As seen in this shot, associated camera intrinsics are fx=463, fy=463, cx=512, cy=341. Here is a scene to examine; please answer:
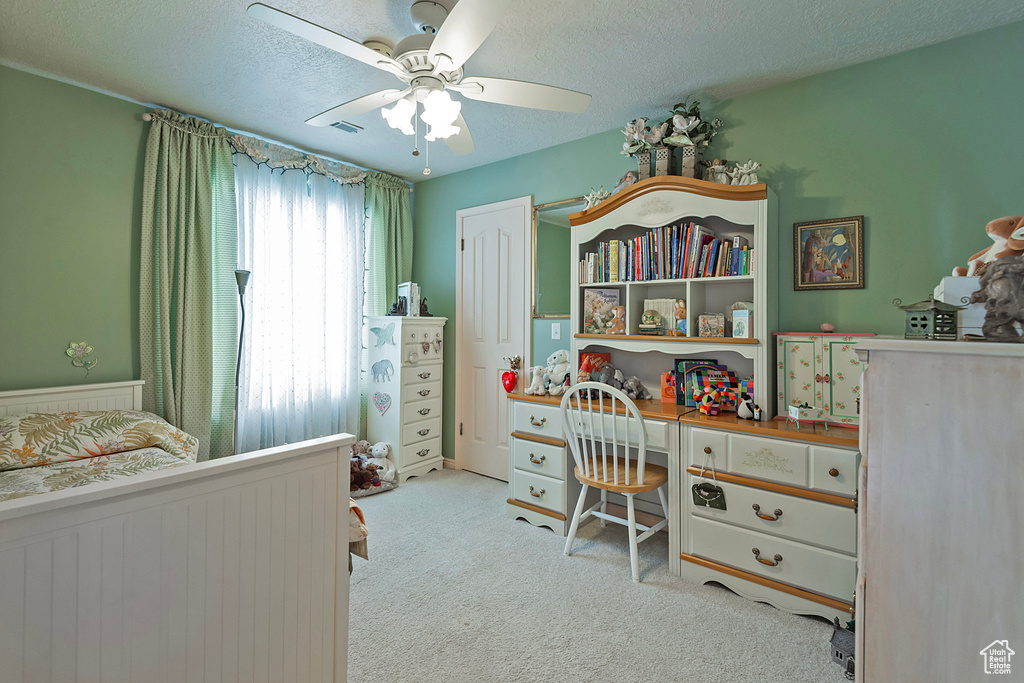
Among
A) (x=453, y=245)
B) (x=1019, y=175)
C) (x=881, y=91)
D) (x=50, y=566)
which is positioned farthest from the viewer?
(x=453, y=245)

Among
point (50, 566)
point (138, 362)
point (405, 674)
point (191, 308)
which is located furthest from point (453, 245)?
point (50, 566)

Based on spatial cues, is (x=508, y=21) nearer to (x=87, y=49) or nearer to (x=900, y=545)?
(x=87, y=49)

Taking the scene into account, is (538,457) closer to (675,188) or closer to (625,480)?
(625,480)

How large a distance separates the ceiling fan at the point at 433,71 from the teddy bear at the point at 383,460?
8.13 ft

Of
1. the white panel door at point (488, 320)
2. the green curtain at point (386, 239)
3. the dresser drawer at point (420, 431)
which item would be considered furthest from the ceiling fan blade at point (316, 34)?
the dresser drawer at point (420, 431)

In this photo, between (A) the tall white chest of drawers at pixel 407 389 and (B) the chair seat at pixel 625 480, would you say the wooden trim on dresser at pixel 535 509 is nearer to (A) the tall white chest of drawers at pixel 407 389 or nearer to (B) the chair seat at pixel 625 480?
(B) the chair seat at pixel 625 480

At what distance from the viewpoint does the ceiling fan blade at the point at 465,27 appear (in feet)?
4.30

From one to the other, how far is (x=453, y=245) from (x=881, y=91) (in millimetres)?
2990

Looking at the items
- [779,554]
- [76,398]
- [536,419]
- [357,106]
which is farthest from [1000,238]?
[76,398]

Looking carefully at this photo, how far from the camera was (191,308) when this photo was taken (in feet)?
9.75

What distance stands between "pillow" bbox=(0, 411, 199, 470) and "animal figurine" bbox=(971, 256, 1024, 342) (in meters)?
3.14

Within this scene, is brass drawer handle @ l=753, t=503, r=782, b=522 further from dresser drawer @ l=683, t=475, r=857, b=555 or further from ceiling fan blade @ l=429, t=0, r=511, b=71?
ceiling fan blade @ l=429, t=0, r=511, b=71

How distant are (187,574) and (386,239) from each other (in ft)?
11.3

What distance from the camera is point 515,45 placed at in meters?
2.18
